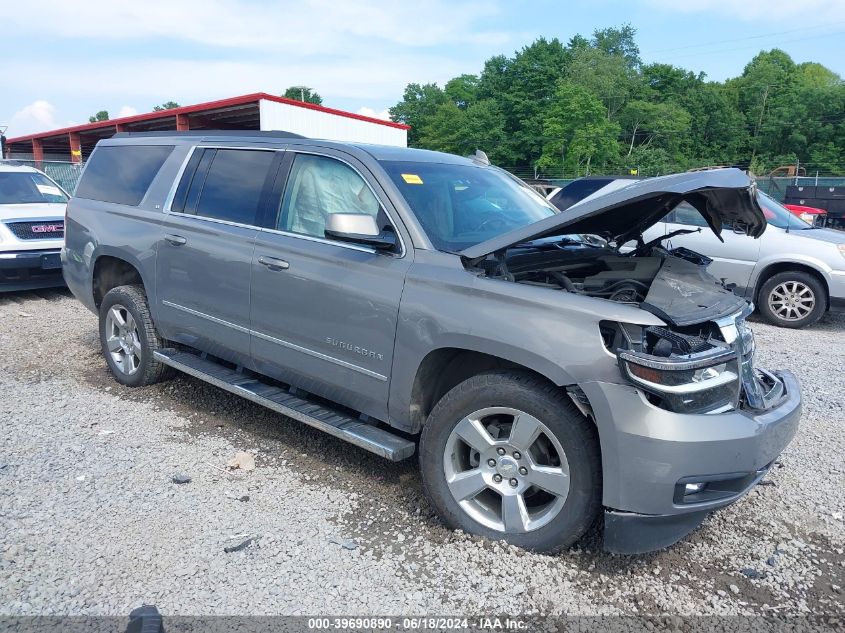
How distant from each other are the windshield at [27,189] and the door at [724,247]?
362 inches

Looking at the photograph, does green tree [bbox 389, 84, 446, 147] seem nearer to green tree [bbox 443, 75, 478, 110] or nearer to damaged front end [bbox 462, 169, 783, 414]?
green tree [bbox 443, 75, 478, 110]

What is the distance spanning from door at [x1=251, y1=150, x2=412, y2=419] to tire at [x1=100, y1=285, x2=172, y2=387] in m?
1.35

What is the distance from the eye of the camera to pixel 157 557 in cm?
304

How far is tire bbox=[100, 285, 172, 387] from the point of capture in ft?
16.4

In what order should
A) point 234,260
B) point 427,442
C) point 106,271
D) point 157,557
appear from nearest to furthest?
point 157,557 < point 427,442 < point 234,260 < point 106,271

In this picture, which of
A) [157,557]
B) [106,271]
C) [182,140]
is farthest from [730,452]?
[106,271]

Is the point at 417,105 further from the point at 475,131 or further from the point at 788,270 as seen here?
the point at 788,270

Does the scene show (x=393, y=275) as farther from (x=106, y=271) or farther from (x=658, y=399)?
(x=106, y=271)

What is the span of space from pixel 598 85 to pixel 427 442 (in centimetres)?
7587

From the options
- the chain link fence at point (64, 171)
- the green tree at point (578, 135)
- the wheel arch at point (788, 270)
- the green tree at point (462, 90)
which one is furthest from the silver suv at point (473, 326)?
the green tree at point (462, 90)

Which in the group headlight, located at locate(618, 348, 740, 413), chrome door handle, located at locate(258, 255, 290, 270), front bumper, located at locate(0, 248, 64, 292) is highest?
chrome door handle, located at locate(258, 255, 290, 270)

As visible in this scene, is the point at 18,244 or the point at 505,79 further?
the point at 505,79

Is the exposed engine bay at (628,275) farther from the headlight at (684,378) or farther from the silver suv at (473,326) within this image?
the headlight at (684,378)

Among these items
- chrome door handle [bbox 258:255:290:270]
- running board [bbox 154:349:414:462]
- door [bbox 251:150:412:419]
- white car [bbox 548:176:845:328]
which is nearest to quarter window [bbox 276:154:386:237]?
door [bbox 251:150:412:419]
